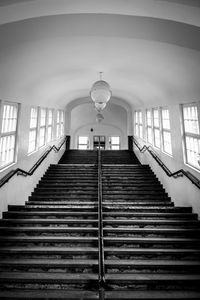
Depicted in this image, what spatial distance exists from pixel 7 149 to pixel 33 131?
2.00 meters

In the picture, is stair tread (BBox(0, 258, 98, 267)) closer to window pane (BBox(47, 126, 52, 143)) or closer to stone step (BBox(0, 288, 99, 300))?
stone step (BBox(0, 288, 99, 300))

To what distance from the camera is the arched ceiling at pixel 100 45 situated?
2.79m

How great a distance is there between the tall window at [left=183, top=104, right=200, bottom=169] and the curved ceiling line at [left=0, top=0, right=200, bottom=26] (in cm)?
256

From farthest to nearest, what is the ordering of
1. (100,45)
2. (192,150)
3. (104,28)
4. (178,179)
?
(178,179)
(192,150)
(100,45)
(104,28)

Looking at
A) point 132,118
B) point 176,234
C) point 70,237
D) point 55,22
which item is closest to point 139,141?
point 132,118

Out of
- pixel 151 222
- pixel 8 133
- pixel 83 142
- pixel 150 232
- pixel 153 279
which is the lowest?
pixel 153 279

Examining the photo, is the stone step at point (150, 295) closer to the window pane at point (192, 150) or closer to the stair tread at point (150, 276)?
the stair tread at point (150, 276)

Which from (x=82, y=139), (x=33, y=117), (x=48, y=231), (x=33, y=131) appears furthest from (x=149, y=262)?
(x=82, y=139)

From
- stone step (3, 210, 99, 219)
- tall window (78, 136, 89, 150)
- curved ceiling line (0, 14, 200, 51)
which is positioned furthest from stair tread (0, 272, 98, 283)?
tall window (78, 136, 89, 150)

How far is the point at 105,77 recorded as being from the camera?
686cm

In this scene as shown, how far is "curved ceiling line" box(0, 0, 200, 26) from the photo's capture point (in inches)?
109

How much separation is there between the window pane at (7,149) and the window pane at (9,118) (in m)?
0.24

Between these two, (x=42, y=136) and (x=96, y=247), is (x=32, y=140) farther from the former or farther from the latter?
(x=96, y=247)

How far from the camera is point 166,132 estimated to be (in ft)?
23.5
